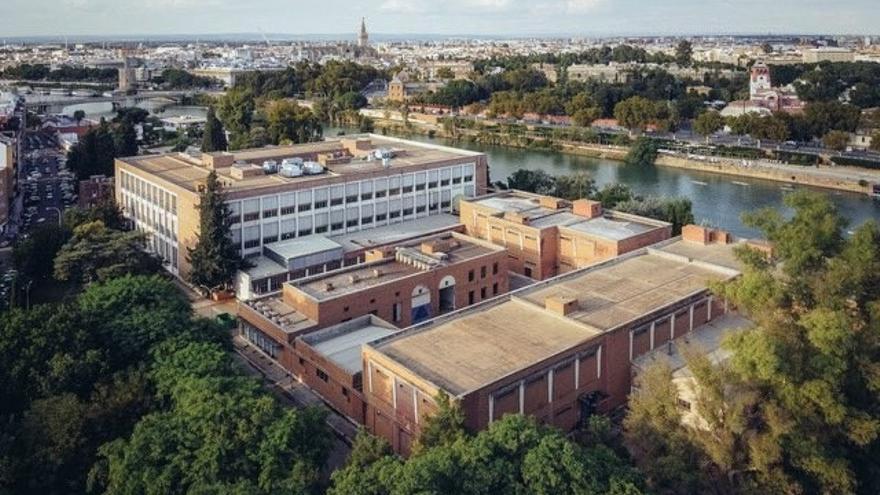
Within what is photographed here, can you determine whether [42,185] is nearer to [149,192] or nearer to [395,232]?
[149,192]

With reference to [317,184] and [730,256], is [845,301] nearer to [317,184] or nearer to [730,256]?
[730,256]

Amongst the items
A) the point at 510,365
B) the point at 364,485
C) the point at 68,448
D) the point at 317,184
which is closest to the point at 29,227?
Answer: the point at 317,184

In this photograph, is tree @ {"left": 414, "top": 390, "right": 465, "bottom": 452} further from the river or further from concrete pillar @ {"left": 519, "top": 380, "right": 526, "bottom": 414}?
the river

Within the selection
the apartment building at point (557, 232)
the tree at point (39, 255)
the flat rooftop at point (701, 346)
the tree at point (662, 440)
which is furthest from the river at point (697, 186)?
the tree at point (39, 255)

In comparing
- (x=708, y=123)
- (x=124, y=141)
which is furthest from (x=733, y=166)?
(x=124, y=141)

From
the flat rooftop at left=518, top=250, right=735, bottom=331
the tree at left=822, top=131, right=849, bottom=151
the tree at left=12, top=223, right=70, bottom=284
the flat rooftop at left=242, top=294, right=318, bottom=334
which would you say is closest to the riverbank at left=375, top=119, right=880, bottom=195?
the tree at left=822, top=131, right=849, bottom=151

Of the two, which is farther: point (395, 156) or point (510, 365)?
point (395, 156)
